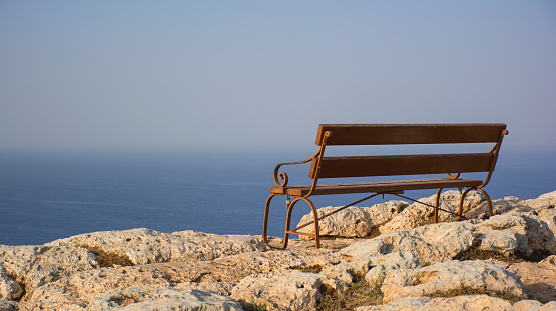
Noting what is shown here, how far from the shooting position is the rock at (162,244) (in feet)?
16.5

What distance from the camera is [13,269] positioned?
→ 4.64m

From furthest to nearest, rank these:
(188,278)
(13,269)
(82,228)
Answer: (82,228), (13,269), (188,278)

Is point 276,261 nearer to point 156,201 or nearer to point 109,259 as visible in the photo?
point 109,259

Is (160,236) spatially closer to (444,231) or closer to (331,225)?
(331,225)

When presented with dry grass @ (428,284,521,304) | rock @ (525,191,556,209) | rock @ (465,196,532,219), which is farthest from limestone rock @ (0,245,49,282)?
A: rock @ (525,191,556,209)

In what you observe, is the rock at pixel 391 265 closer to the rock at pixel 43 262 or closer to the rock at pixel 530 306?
the rock at pixel 530 306

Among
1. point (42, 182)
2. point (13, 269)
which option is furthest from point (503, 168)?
point (13, 269)

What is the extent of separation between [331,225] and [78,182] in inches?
5423

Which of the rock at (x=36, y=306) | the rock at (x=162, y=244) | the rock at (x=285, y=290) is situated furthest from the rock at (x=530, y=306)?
the rock at (x=162, y=244)

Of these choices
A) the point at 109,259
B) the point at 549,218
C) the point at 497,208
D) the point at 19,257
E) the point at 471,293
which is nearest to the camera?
the point at 471,293

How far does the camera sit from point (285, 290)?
11.4ft

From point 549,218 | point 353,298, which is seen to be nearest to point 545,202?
point 549,218

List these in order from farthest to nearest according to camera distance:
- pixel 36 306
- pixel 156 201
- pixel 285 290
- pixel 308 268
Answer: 1. pixel 156 201
2. pixel 308 268
3. pixel 36 306
4. pixel 285 290

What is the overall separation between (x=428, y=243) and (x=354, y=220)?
224 cm
